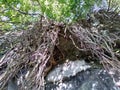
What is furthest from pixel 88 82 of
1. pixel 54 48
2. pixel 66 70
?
pixel 54 48

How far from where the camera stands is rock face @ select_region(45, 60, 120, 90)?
125cm

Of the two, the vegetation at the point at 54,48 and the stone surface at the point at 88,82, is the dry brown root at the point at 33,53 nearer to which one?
the vegetation at the point at 54,48

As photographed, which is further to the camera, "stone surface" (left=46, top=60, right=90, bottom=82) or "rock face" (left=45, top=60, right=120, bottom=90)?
"stone surface" (left=46, top=60, right=90, bottom=82)

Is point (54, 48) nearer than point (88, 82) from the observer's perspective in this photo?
No

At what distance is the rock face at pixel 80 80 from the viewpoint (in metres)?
1.25

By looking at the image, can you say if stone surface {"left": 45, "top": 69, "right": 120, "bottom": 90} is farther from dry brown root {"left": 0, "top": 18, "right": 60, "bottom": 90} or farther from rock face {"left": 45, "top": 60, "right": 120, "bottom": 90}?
dry brown root {"left": 0, "top": 18, "right": 60, "bottom": 90}

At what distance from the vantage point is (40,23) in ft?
4.68

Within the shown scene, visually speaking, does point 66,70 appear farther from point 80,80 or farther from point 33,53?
point 33,53

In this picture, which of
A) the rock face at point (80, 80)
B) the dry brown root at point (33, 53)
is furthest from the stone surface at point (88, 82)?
the dry brown root at point (33, 53)

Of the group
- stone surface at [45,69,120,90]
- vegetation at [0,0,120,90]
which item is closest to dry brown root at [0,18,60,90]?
vegetation at [0,0,120,90]

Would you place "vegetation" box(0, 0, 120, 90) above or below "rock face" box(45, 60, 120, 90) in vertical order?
above

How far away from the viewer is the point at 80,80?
4.29 ft

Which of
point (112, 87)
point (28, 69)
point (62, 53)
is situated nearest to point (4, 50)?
point (28, 69)

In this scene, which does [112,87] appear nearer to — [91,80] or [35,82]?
[91,80]
